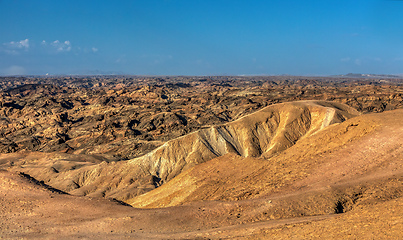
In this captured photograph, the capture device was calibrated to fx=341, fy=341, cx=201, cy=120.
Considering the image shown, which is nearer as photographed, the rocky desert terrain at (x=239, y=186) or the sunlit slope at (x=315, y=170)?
the rocky desert terrain at (x=239, y=186)

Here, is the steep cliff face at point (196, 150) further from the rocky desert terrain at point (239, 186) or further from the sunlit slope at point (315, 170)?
the sunlit slope at point (315, 170)

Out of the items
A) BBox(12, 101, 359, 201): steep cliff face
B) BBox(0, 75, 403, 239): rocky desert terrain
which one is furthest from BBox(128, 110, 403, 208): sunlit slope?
BBox(12, 101, 359, 201): steep cliff face

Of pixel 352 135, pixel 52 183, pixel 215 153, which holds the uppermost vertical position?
pixel 352 135

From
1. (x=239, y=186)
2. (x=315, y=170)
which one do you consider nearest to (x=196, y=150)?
(x=239, y=186)

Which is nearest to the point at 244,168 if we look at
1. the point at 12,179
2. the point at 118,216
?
the point at 118,216

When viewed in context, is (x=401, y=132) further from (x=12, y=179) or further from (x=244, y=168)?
(x=12, y=179)

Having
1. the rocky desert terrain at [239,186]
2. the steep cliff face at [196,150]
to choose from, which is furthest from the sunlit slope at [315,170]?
the steep cliff face at [196,150]

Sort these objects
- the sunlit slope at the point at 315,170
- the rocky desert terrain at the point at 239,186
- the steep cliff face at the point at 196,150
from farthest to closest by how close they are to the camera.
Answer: the steep cliff face at the point at 196,150
the sunlit slope at the point at 315,170
the rocky desert terrain at the point at 239,186
